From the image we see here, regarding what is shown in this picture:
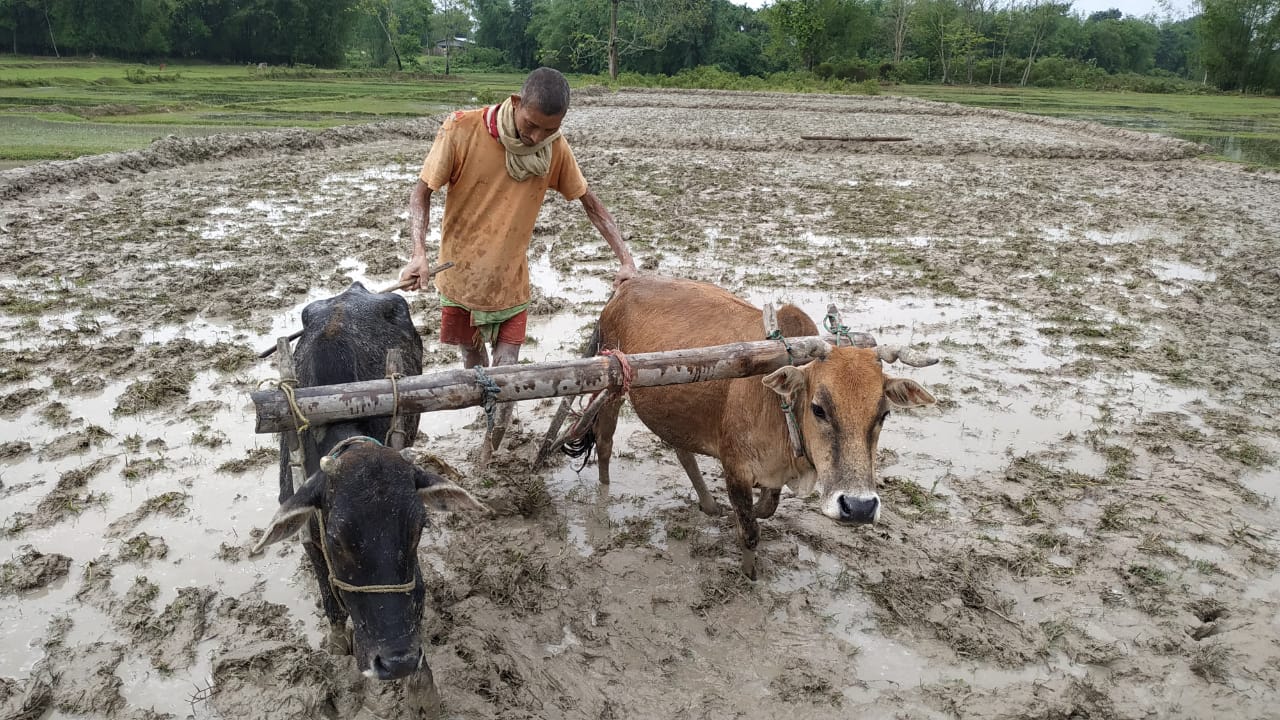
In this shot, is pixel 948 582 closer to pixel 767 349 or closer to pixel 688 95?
pixel 767 349

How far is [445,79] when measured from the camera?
5044cm

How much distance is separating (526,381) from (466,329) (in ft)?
5.98

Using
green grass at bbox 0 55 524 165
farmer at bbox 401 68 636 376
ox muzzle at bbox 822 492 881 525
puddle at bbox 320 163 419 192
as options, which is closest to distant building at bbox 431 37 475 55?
green grass at bbox 0 55 524 165

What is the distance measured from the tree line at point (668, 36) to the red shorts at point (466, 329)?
4501cm

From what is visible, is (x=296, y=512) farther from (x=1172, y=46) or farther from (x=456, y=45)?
(x=1172, y=46)

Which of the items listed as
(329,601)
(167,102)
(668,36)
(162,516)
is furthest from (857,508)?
(668,36)

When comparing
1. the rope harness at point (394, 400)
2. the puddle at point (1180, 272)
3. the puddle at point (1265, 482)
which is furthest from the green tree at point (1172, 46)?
the rope harness at point (394, 400)

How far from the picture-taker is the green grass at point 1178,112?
24.0 meters

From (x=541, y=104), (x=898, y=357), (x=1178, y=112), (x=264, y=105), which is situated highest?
(x=1178, y=112)

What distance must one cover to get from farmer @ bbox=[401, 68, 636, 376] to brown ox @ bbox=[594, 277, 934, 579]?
1.26 feet

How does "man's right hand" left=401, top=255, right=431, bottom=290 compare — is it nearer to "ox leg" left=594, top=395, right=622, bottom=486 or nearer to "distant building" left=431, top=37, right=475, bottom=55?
→ "ox leg" left=594, top=395, right=622, bottom=486

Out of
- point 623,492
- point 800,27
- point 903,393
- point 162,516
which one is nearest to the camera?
point 903,393

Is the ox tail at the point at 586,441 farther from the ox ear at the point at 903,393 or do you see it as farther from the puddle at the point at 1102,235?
the puddle at the point at 1102,235

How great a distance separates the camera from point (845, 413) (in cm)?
318
